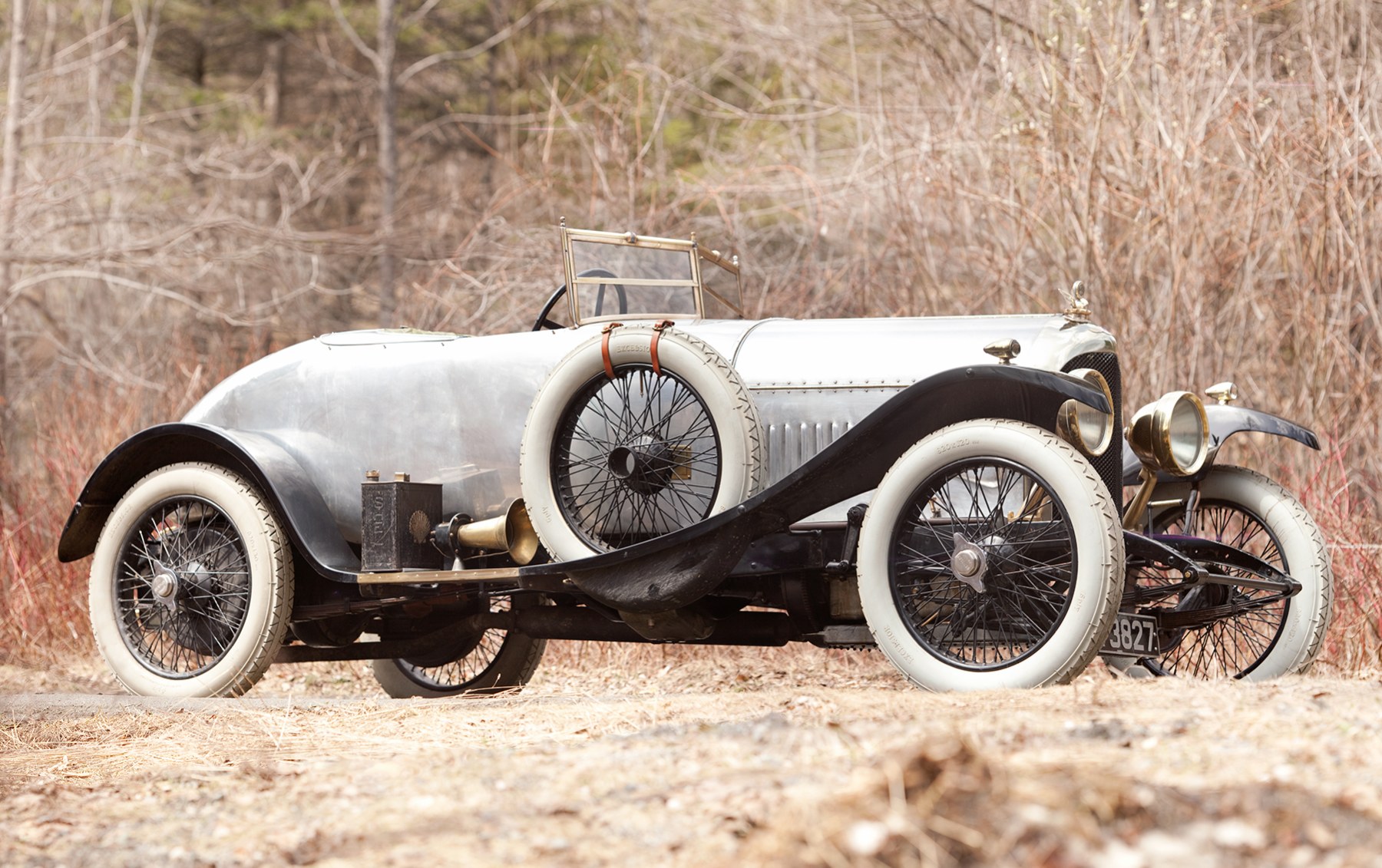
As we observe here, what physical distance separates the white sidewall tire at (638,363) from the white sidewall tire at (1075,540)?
1.61 ft

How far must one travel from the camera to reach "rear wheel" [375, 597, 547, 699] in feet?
20.2

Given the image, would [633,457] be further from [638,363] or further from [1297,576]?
[1297,576]

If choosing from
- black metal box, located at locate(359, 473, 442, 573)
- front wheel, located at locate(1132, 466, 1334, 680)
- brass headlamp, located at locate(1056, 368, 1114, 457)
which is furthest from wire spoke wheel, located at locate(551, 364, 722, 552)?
front wheel, located at locate(1132, 466, 1334, 680)

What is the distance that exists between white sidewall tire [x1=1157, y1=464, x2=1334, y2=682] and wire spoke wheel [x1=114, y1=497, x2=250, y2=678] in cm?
375

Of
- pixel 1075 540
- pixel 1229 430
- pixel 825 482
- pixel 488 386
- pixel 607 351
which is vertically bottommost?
pixel 1075 540

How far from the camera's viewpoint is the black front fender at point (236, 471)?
5.20m

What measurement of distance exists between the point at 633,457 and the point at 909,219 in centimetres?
421

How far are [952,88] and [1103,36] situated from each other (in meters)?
1.01

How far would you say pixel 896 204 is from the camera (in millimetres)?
8312

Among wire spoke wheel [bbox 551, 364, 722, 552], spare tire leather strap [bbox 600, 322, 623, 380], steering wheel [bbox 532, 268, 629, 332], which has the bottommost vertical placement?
wire spoke wheel [bbox 551, 364, 722, 552]

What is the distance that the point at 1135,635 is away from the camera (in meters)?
4.37

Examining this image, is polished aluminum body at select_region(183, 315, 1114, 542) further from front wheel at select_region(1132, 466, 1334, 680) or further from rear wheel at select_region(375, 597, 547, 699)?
rear wheel at select_region(375, 597, 547, 699)

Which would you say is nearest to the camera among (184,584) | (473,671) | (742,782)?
(742,782)

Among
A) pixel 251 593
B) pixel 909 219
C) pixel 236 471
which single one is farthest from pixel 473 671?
pixel 909 219
